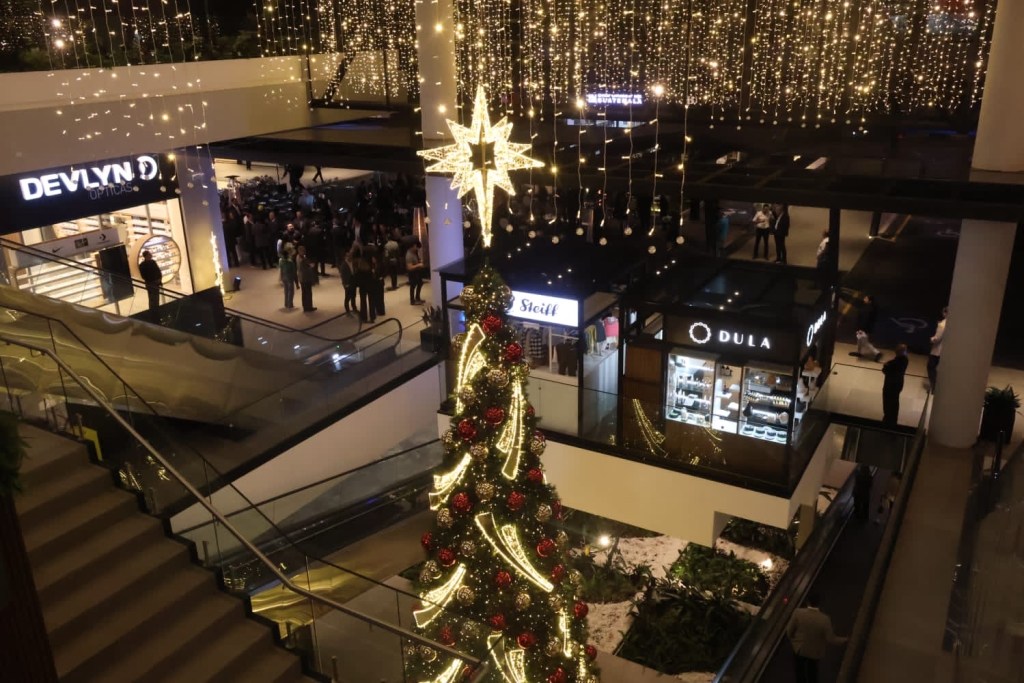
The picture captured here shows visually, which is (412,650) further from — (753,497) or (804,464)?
(804,464)

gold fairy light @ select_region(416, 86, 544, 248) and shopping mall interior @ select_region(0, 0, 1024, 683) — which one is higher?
gold fairy light @ select_region(416, 86, 544, 248)

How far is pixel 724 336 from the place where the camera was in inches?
381

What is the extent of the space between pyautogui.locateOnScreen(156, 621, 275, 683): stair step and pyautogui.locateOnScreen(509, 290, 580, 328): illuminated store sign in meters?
5.37

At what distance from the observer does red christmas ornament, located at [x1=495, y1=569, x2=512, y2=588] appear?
6.60 meters

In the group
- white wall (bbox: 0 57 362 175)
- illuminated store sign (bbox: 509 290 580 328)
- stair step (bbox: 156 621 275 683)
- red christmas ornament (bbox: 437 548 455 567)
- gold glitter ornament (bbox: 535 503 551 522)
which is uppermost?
white wall (bbox: 0 57 362 175)

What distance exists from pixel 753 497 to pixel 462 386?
443 centimetres

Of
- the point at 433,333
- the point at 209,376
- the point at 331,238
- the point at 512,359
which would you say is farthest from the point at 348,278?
the point at 512,359

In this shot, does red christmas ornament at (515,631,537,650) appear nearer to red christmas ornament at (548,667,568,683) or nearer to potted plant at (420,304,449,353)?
red christmas ornament at (548,667,568,683)

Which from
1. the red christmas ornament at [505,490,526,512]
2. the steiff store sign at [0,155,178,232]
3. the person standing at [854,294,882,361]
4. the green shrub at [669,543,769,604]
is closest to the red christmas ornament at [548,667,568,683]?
the red christmas ornament at [505,490,526,512]

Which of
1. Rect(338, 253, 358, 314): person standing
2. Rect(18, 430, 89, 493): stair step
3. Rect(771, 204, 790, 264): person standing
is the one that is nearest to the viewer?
Rect(18, 430, 89, 493): stair step

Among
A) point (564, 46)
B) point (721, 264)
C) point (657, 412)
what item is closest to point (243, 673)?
point (657, 412)

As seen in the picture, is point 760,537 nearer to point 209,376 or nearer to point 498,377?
point 498,377

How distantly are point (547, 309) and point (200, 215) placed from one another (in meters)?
8.55

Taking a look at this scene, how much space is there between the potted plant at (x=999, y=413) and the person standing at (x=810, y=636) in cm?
432
